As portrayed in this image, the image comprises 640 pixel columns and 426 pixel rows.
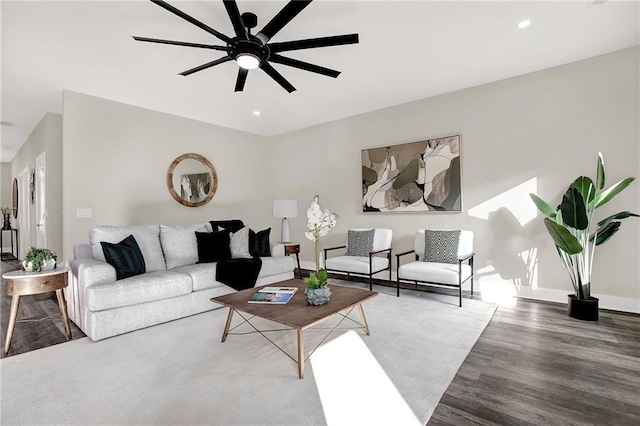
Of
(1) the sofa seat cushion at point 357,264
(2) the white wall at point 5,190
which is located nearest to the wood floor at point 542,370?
(1) the sofa seat cushion at point 357,264

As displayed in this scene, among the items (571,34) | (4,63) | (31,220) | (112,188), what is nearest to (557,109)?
(571,34)

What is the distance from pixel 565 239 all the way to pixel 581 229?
0.22m

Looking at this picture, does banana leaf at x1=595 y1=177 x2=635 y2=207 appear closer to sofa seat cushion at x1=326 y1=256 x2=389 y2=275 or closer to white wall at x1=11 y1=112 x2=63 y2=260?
sofa seat cushion at x1=326 y1=256 x2=389 y2=275

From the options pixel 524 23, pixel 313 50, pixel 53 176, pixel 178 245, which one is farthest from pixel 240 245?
pixel 524 23

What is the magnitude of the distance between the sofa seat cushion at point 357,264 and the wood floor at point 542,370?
1535 millimetres

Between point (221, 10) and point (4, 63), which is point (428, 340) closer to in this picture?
point (221, 10)

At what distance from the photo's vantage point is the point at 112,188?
4520mm

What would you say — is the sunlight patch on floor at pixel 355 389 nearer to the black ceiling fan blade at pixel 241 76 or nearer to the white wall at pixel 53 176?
the black ceiling fan blade at pixel 241 76

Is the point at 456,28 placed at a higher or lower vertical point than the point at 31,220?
higher

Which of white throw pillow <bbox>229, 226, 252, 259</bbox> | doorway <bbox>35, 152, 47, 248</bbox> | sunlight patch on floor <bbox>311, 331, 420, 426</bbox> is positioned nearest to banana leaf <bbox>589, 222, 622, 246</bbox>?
sunlight patch on floor <bbox>311, 331, 420, 426</bbox>

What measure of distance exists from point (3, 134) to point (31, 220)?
1.81 meters

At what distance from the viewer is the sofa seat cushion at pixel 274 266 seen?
4.06 metres

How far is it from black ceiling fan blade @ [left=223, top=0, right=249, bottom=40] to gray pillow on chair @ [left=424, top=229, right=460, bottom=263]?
3221mm

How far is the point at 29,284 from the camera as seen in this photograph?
101 inches
